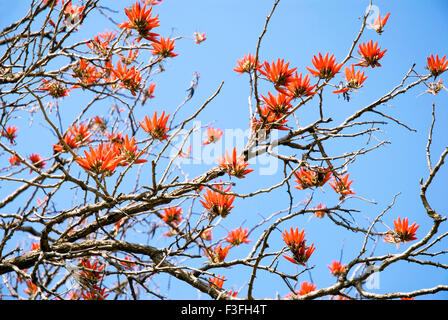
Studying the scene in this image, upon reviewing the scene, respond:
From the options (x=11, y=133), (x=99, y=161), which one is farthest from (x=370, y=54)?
(x=11, y=133)

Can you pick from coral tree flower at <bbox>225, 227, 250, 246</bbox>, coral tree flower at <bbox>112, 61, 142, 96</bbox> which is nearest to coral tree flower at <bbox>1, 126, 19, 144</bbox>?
coral tree flower at <bbox>112, 61, 142, 96</bbox>

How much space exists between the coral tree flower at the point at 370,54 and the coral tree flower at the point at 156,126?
1.09m

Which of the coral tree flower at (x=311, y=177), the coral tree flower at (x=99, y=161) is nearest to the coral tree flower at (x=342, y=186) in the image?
the coral tree flower at (x=311, y=177)

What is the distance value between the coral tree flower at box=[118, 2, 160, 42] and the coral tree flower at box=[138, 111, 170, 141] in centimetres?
55

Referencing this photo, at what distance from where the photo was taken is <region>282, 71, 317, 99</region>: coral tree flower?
6.64 feet

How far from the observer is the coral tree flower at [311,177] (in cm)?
211

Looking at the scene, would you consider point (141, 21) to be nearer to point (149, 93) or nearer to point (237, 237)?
point (149, 93)

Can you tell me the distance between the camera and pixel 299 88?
2.03 m

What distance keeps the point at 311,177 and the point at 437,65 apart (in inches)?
41.7

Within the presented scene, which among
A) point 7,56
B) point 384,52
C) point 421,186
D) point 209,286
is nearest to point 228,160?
point 209,286

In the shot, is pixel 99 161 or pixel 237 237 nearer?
Answer: pixel 99 161

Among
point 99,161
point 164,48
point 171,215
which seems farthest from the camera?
point 171,215

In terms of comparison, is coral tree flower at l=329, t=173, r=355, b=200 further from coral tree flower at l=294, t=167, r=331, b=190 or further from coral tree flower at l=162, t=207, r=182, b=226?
coral tree flower at l=162, t=207, r=182, b=226
